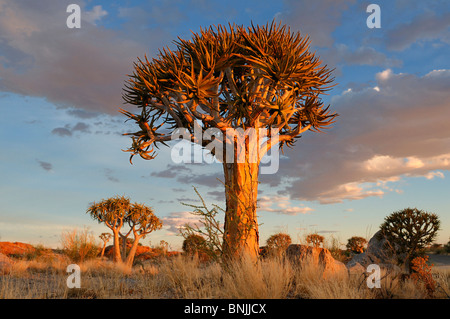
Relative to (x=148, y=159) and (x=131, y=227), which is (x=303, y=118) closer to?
(x=148, y=159)

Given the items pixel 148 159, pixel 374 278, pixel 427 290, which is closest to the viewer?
pixel 374 278

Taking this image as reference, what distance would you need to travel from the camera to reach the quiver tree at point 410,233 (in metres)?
14.8

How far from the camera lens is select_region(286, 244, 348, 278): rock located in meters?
9.16

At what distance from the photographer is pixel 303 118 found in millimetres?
12391

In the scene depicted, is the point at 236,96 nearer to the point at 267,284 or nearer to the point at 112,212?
the point at 267,284

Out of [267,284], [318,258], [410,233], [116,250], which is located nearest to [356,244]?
[410,233]

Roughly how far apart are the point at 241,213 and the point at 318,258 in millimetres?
2504

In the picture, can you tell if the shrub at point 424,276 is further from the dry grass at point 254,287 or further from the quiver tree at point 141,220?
the quiver tree at point 141,220

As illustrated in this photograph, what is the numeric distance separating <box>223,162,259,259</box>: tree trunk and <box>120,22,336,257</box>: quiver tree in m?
0.03

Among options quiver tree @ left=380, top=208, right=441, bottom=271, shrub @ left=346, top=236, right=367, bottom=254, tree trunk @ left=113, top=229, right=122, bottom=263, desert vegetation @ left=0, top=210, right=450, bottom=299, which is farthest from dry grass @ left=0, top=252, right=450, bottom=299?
shrub @ left=346, top=236, right=367, bottom=254

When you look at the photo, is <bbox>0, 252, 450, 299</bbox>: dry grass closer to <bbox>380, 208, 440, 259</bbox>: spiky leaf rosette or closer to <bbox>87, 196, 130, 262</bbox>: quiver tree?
<bbox>380, 208, 440, 259</bbox>: spiky leaf rosette

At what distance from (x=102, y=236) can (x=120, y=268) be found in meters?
8.22

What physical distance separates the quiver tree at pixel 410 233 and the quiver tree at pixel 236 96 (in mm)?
6461
